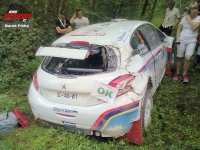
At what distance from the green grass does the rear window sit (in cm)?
84

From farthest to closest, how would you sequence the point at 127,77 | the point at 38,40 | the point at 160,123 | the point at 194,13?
the point at 38,40 < the point at 194,13 < the point at 160,123 < the point at 127,77

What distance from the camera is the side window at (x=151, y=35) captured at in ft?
14.4

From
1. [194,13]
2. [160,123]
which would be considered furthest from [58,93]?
[194,13]

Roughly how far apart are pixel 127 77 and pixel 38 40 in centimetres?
484

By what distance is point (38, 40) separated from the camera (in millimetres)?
7328

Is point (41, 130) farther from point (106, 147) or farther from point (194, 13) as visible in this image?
point (194, 13)

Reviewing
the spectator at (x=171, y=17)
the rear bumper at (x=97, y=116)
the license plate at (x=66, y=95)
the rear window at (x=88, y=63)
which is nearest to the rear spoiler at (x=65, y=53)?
the rear window at (x=88, y=63)

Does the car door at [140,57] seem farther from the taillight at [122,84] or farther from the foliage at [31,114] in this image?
the foliage at [31,114]

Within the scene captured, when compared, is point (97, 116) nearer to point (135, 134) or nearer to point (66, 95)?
point (66, 95)

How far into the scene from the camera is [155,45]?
4621mm

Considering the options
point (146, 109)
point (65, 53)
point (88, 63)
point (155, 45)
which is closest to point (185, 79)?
point (155, 45)

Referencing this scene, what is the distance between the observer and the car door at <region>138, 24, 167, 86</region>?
4.32 meters

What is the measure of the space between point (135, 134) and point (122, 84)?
0.75m

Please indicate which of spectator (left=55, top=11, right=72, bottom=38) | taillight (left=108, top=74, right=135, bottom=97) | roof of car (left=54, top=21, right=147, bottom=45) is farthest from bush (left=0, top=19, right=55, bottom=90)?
taillight (left=108, top=74, right=135, bottom=97)
